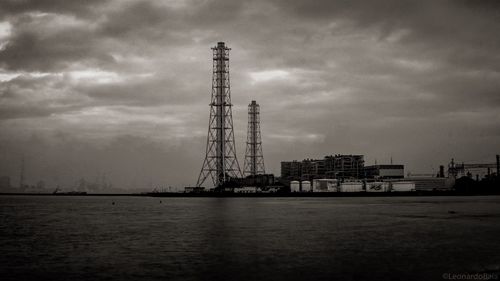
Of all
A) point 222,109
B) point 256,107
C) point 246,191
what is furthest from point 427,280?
point 246,191

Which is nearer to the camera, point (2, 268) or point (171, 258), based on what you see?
point (2, 268)

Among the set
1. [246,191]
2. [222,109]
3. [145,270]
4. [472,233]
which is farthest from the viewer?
[246,191]

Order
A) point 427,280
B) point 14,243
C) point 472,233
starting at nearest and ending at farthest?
1. point 427,280
2. point 14,243
3. point 472,233

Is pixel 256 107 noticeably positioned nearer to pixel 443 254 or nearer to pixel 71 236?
pixel 71 236

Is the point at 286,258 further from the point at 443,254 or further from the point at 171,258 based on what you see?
the point at 443,254

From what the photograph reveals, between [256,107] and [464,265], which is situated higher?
[256,107]

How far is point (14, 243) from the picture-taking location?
4394cm

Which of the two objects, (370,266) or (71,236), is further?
(71,236)

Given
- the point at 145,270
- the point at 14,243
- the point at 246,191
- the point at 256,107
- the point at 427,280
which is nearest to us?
the point at 427,280

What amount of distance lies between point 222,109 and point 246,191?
43.0 m

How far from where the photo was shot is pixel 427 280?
2520 centimetres

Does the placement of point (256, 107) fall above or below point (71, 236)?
above

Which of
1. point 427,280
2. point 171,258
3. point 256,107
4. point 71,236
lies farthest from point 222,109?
point 427,280

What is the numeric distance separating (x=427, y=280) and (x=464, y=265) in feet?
19.1
